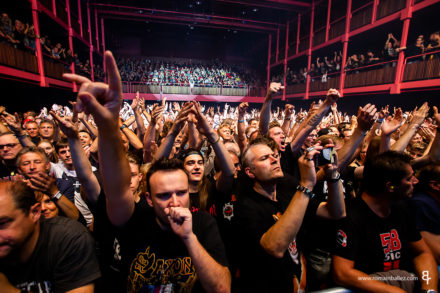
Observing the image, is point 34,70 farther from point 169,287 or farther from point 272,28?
point 272,28

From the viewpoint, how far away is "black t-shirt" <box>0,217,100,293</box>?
1.29m

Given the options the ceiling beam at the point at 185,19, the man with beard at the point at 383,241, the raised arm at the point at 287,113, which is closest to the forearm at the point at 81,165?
the man with beard at the point at 383,241

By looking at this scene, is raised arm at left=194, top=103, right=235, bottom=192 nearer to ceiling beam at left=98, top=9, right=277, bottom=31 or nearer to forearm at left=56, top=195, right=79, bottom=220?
forearm at left=56, top=195, right=79, bottom=220

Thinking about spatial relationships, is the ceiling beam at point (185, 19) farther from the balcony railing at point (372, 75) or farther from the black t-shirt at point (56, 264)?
the black t-shirt at point (56, 264)

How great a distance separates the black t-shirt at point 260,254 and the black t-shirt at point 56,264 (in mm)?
994

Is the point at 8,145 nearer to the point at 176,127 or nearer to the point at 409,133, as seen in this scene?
the point at 176,127

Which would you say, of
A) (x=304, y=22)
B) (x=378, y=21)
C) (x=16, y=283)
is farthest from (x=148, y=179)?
(x=304, y=22)

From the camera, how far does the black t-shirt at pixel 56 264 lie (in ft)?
4.24

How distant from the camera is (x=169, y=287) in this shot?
142cm

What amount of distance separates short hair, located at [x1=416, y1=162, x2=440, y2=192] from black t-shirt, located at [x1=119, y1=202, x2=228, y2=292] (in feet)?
6.59

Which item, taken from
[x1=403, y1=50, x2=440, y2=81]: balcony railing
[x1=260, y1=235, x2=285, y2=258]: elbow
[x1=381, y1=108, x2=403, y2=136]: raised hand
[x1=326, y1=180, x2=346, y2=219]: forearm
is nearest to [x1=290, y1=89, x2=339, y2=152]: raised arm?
[x1=381, y1=108, x2=403, y2=136]: raised hand

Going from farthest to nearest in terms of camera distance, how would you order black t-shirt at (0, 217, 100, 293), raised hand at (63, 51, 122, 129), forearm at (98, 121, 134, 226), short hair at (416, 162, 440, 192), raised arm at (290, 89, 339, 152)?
raised arm at (290, 89, 339, 152) → short hair at (416, 162, 440, 192) → black t-shirt at (0, 217, 100, 293) → forearm at (98, 121, 134, 226) → raised hand at (63, 51, 122, 129)

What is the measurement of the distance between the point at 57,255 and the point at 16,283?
22 cm

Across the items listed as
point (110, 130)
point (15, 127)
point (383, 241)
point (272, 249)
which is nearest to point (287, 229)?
point (272, 249)
